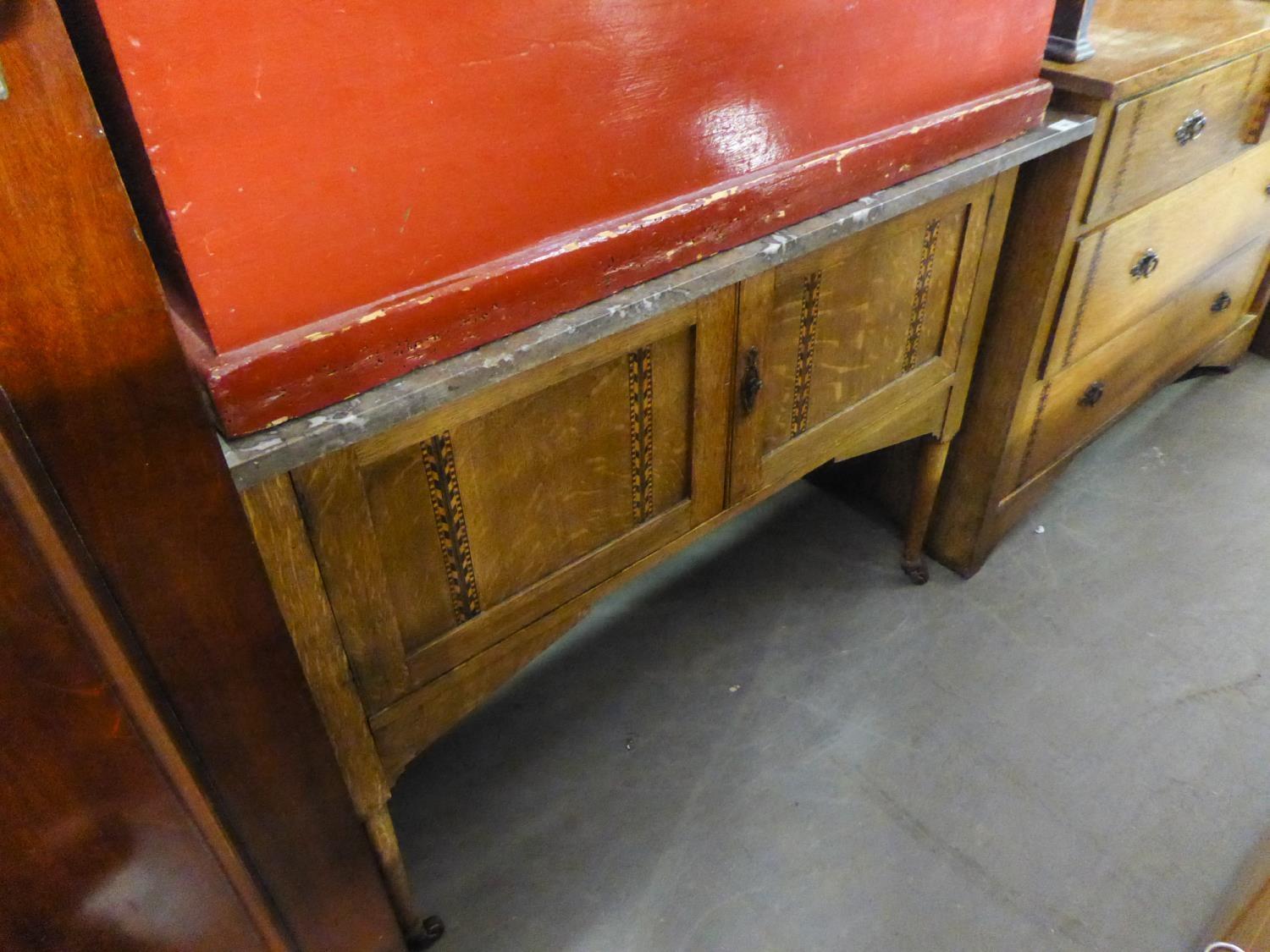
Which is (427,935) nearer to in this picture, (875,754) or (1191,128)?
(875,754)

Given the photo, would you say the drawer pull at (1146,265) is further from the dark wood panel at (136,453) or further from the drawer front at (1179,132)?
the dark wood panel at (136,453)

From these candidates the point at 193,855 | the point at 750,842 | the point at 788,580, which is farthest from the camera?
the point at 788,580

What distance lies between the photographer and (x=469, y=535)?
853 millimetres

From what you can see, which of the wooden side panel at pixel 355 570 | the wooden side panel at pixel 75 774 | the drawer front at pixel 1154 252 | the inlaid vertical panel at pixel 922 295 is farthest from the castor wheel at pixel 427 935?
the drawer front at pixel 1154 252

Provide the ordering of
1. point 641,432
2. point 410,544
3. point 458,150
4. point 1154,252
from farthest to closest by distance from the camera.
Result: point 1154,252 < point 641,432 < point 410,544 < point 458,150

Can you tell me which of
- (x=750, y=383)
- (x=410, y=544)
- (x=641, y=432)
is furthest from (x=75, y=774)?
(x=750, y=383)

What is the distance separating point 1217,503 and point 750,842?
1268 mm

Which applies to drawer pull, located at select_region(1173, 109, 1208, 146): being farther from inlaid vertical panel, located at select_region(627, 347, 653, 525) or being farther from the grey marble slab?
inlaid vertical panel, located at select_region(627, 347, 653, 525)

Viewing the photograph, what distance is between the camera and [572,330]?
0.77 m

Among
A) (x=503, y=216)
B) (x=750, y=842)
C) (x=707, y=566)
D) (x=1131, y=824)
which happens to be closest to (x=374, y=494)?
(x=503, y=216)

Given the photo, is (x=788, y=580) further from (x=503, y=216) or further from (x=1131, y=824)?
(x=503, y=216)

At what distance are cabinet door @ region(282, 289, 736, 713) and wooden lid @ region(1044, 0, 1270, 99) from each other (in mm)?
640

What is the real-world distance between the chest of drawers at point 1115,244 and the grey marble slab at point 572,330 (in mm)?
184

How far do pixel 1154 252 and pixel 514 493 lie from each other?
1201mm
